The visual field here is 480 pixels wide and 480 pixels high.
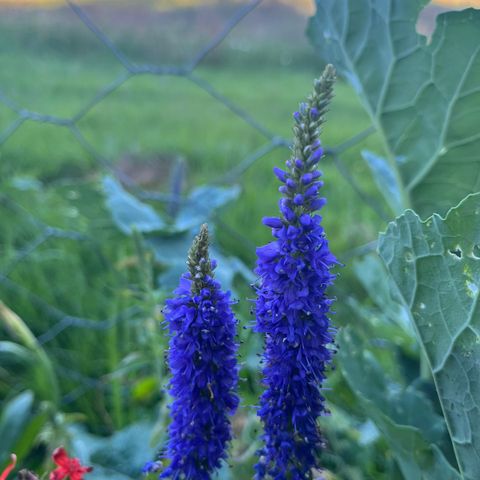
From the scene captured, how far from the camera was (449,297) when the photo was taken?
682mm

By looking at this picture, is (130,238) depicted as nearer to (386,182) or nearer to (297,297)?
(386,182)

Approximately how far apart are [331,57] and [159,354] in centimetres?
48

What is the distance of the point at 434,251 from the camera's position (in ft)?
2.23

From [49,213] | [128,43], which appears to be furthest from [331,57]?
[128,43]

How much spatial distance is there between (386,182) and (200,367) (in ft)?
1.91

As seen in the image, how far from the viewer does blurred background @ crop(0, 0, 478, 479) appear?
3.57 feet

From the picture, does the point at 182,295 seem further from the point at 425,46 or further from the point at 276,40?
the point at 276,40

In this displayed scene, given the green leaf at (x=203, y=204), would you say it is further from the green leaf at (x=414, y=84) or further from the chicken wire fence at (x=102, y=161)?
the green leaf at (x=414, y=84)

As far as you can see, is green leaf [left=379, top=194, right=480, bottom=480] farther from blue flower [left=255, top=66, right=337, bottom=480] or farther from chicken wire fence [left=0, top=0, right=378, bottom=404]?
chicken wire fence [left=0, top=0, right=378, bottom=404]

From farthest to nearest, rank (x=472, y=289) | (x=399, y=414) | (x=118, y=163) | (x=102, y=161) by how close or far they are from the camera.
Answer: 1. (x=118, y=163)
2. (x=102, y=161)
3. (x=399, y=414)
4. (x=472, y=289)

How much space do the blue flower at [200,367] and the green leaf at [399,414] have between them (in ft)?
0.64

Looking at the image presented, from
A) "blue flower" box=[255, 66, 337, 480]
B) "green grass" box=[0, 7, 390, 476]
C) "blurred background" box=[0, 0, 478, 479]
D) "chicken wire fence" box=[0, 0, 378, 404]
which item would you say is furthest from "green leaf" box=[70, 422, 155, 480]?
"blue flower" box=[255, 66, 337, 480]

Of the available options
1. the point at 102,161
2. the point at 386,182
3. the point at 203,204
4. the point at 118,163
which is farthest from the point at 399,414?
the point at 118,163

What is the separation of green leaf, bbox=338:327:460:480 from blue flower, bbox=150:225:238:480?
0.19m
